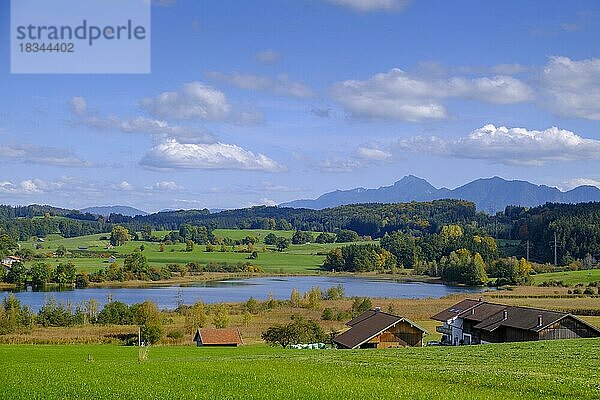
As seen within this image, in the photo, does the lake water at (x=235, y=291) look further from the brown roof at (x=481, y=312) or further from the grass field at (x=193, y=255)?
the brown roof at (x=481, y=312)

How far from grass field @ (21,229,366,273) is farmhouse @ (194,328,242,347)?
60471 millimetres

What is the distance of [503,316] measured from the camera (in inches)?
1631

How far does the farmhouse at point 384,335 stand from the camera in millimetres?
38000

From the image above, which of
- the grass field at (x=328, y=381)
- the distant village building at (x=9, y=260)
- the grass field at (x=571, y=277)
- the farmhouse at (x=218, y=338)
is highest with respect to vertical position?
the distant village building at (x=9, y=260)

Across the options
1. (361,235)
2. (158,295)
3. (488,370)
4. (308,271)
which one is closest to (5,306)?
(158,295)

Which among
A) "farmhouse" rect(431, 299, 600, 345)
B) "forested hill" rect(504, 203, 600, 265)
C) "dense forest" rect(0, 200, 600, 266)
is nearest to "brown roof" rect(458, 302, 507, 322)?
"farmhouse" rect(431, 299, 600, 345)

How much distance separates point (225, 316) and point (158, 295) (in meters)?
27.3

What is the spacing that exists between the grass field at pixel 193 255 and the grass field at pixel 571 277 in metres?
38.8

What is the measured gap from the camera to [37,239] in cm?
14475

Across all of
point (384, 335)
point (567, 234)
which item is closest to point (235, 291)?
point (384, 335)

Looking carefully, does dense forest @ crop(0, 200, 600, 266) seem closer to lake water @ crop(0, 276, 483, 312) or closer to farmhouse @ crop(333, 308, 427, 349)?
lake water @ crop(0, 276, 483, 312)

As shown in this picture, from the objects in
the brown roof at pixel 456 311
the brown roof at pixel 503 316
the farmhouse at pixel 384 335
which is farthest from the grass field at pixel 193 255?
the farmhouse at pixel 384 335

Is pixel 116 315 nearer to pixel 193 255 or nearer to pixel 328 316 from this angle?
pixel 328 316

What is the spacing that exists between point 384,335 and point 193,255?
93.1 m
